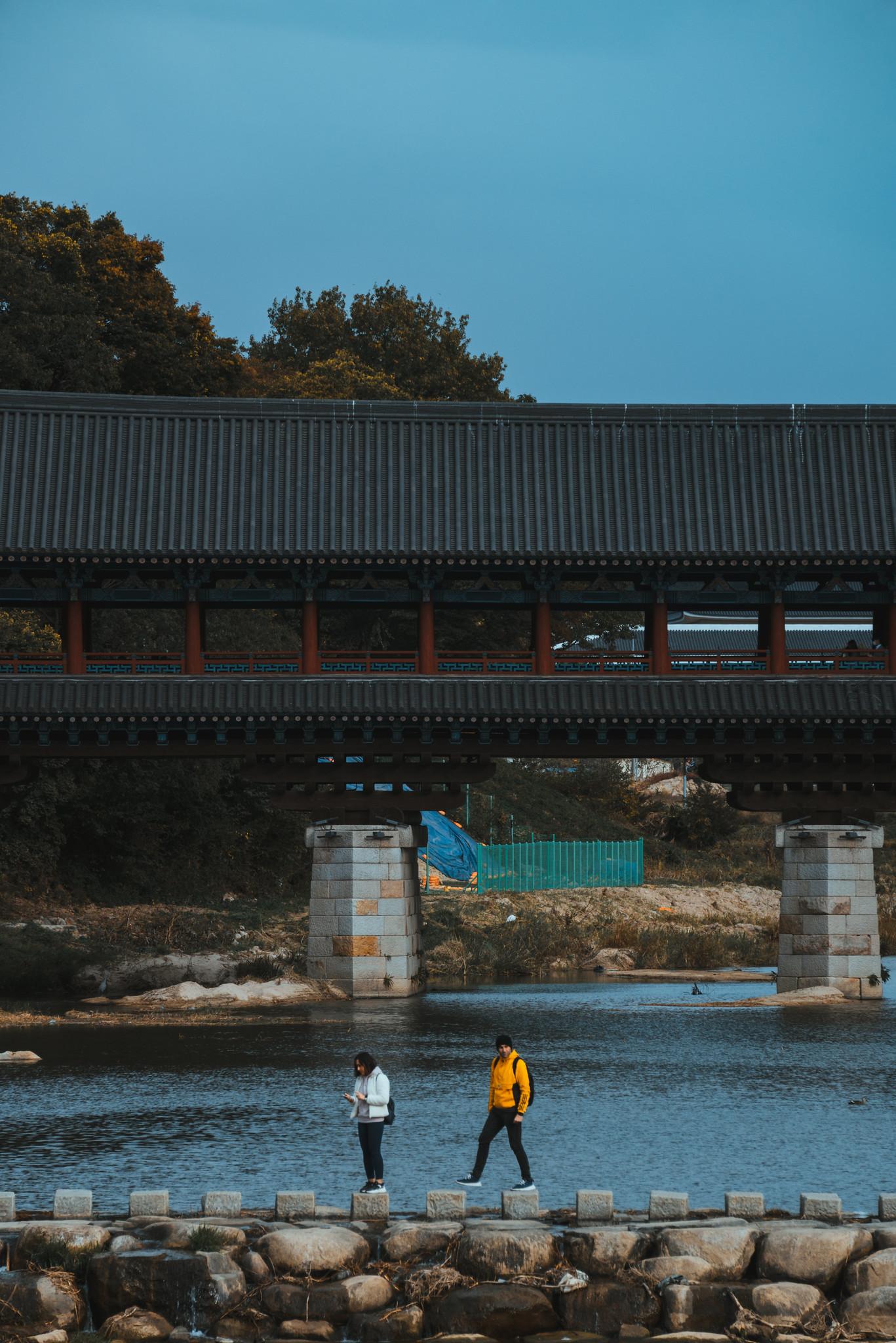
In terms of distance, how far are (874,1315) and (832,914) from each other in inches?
1047

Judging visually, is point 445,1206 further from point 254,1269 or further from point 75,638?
point 75,638

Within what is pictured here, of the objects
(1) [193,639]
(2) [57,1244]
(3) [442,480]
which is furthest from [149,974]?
(2) [57,1244]

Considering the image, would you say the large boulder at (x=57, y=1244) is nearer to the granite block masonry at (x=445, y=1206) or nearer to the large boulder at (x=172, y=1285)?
the large boulder at (x=172, y=1285)

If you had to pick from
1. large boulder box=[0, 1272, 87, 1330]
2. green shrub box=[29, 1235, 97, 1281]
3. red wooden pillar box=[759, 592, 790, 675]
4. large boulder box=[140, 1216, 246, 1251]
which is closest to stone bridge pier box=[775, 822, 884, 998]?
red wooden pillar box=[759, 592, 790, 675]

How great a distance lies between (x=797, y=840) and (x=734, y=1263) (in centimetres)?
2744

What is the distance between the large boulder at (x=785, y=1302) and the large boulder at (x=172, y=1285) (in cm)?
482

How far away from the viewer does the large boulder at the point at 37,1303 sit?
15914mm

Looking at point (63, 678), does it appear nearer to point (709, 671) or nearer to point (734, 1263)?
point (709, 671)

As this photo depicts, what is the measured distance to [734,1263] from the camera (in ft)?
53.7

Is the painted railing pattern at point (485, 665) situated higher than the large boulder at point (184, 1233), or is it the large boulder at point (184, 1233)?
the painted railing pattern at point (485, 665)

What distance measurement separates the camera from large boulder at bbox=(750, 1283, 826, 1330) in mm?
15844

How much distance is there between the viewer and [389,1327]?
15.9 m

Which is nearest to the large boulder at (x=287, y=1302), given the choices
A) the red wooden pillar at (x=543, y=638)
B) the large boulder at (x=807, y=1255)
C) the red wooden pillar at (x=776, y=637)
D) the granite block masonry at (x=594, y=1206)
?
the granite block masonry at (x=594, y=1206)

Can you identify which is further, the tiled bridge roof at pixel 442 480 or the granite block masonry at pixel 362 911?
the tiled bridge roof at pixel 442 480
